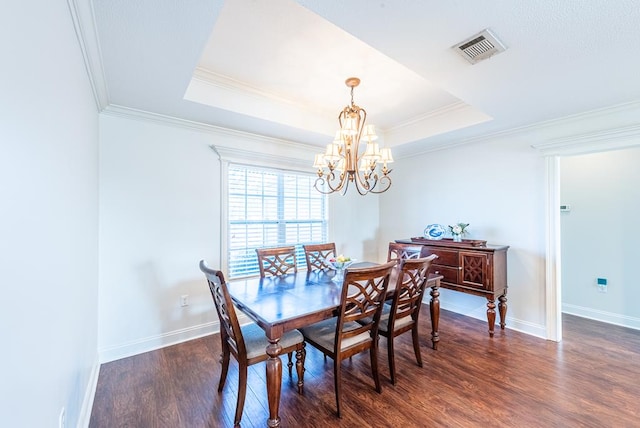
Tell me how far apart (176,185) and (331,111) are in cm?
209

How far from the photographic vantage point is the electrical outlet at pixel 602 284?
354 centimetres

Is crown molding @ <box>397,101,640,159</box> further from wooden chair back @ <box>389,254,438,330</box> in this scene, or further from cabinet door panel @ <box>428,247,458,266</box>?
wooden chair back @ <box>389,254,438,330</box>

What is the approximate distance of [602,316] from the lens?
3.55m

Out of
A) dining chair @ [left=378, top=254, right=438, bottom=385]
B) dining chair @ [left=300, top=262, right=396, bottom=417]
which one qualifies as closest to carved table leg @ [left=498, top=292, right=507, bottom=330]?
dining chair @ [left=378, top=254, right=438, bottom=385]

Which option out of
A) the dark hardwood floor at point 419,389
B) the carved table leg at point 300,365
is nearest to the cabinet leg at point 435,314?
the dark hardwood floor at point 419,389

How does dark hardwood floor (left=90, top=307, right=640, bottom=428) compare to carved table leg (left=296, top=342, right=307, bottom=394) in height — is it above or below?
below

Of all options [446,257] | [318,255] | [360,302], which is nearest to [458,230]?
[446,257]

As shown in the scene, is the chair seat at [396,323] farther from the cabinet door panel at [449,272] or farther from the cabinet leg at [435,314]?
the cabinet door panel at [449,272]

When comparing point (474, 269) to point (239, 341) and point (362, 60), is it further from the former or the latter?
point (239, 341)

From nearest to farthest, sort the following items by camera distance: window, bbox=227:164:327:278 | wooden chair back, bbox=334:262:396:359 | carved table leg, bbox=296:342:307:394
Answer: wooden chair back, bbox=334:262:396:359 → carved table leg, bbox=296:342:307:394 → window, bbox=227:164:327:278

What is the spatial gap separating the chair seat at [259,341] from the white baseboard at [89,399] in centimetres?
106

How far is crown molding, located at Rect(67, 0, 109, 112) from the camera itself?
4.63 ft

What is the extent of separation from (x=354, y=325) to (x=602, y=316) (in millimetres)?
3681

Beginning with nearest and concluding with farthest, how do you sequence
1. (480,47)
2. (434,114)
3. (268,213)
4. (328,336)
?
(480,47) < (328,336) < (434,114) < (268,213)
